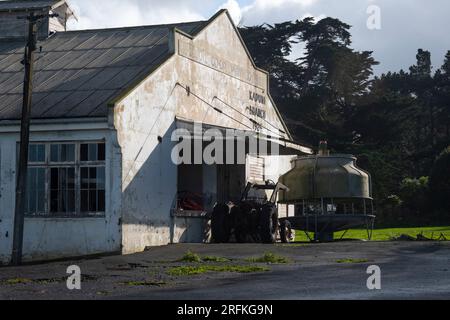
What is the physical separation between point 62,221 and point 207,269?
7.74 m

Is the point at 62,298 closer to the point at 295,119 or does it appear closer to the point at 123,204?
the point at 123,204

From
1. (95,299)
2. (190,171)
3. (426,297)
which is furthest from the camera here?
(190,171)

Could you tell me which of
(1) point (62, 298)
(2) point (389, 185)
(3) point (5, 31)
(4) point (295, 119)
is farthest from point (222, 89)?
(4) point (295, 119)

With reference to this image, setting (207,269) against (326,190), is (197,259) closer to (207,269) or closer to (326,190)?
(207,269)

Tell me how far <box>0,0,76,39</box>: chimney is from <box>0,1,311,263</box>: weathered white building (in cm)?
216

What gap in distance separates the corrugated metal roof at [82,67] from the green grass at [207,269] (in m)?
7.08

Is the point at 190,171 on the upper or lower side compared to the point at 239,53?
lower

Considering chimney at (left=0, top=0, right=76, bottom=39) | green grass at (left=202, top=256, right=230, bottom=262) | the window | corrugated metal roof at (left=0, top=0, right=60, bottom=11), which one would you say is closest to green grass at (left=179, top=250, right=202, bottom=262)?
green grass at (left=202, top=256, right=230, bottom=262)

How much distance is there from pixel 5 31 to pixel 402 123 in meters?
35.4

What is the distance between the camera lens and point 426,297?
11984 millimetres

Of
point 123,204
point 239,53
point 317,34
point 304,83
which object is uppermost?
point 317,34

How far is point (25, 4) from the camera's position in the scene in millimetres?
34688

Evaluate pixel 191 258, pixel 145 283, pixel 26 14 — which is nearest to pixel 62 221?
pixel 191 258

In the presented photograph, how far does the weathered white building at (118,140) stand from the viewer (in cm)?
2373
